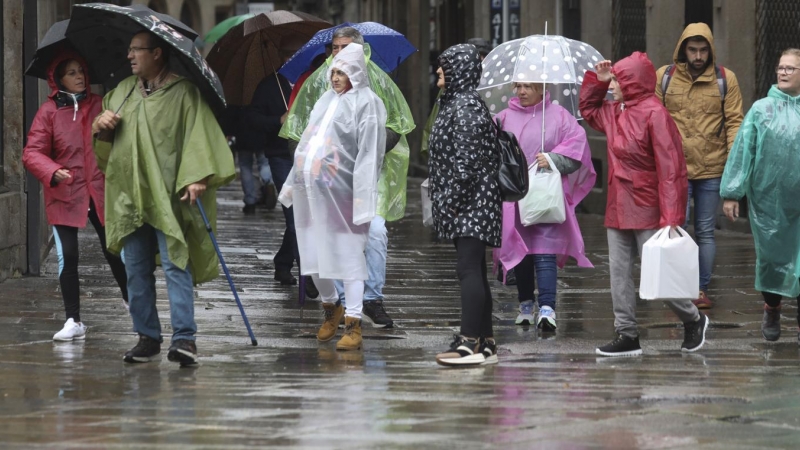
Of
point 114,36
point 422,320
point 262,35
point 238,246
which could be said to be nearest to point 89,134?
point 114,36

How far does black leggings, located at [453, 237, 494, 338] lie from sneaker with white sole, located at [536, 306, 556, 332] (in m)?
1.34

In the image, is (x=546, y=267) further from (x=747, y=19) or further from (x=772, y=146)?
(x=747, y=19)

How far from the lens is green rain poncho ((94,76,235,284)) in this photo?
26.8 ft

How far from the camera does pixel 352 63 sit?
8977mm

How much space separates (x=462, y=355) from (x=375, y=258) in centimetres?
180

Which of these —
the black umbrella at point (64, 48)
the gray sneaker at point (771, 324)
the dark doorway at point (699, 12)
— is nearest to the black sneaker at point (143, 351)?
the black umbrella at point (64, 48)

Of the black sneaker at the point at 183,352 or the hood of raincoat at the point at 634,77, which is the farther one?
the hood of raincoat at the point at 634,77

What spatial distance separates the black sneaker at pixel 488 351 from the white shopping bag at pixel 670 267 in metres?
0.84

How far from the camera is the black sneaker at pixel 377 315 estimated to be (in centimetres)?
984

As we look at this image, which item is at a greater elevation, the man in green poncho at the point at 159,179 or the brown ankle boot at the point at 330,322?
the man in green poncho at the point at 159,179

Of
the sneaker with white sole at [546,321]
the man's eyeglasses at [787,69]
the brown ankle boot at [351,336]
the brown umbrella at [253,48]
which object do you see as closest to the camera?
the brown ankle boot at [351,336]

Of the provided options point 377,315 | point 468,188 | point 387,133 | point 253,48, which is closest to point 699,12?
point 253,48

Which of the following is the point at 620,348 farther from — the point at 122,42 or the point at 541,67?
the point at 122,42

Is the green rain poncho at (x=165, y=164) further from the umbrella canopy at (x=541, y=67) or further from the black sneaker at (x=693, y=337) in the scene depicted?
the black sneaker at (x=693, y=337)
